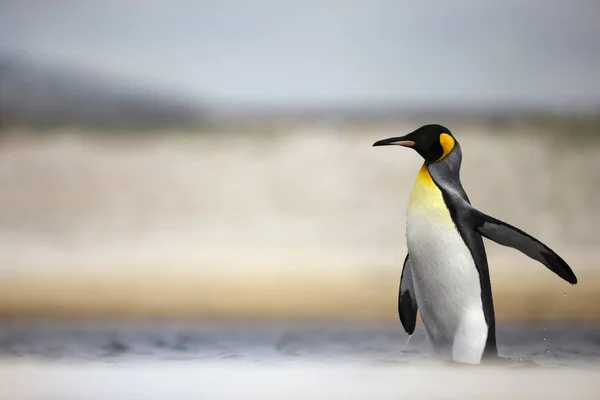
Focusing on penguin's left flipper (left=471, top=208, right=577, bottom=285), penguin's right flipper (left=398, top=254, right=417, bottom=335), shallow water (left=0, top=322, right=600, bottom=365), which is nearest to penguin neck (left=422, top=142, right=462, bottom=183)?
penguin's left flipper (left=471, top=208, right=577, bottom=285)

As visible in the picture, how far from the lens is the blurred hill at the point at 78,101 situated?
242 cm

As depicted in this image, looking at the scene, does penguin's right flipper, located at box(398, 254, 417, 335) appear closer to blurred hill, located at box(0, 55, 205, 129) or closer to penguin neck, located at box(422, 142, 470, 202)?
penguin neck, located at box(422, 142, 470, 202)

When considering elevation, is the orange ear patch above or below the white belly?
above

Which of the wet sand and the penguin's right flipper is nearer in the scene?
the wet sand

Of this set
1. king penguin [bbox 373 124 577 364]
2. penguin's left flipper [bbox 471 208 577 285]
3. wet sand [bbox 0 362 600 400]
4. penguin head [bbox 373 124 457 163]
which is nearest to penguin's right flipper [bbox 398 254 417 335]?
king penguin [bbox 373 124 577 364]

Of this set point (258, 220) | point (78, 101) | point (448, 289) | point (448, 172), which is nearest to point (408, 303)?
point (448, 289)

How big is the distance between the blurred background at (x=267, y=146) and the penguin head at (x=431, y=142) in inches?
1.9

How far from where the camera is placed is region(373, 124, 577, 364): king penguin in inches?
89.9

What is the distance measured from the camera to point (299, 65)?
2.44 metres

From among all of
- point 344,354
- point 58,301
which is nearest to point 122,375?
point 58,301

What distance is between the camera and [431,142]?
2361 mm

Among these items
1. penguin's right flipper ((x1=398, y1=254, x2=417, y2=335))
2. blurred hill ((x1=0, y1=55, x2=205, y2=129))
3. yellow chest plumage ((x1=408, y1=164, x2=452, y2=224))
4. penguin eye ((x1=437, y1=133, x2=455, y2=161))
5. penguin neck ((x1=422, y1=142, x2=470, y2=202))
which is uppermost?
blurred hill ((x1=0, y1=55, x2=205, y2=129))

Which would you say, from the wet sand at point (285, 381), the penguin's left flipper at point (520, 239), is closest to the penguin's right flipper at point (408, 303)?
the wet sand at point (285, 381)

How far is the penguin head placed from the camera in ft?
7.75
